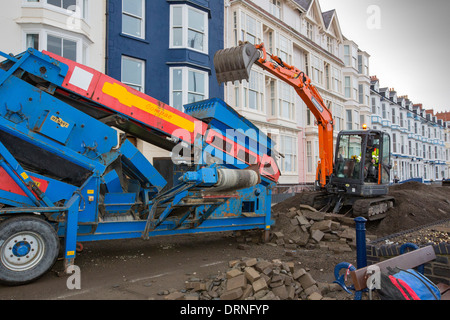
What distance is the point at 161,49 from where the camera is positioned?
1443 centimetres

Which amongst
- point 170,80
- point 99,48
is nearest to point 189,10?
point 170,80

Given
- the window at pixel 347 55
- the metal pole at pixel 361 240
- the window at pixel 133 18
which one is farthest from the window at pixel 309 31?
the metal pole at pixel 361 240

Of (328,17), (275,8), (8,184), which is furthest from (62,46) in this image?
(328,17)

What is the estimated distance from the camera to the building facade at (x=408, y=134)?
38294 millimetres

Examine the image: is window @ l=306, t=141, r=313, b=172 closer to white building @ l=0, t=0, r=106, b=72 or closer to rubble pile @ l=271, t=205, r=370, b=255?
rubble pile @ l=271, t=205, r=370, b=255

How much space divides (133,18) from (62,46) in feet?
11.4

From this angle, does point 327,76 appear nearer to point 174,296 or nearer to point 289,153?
point 289,153

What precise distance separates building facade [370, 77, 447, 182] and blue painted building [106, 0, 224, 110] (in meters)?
25.0

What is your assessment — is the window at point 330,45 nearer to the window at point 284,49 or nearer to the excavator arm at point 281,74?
the window at point 284,49

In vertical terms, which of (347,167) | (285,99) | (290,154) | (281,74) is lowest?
(347,167)

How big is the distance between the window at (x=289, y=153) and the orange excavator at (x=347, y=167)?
345 inches

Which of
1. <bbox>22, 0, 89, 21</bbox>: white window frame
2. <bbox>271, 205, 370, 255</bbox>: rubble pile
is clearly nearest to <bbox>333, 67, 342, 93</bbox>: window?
<bbox>22, 0, 89, 21</bbox>: white window frame

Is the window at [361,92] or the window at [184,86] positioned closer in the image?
the window at [184,86]

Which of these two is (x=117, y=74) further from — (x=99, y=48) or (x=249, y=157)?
(x=249, y=157)
